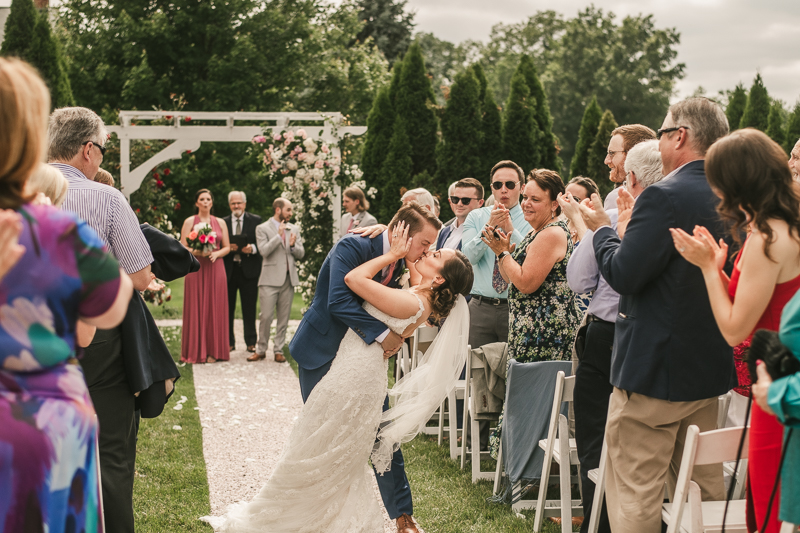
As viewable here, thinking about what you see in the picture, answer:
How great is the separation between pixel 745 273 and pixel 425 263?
166cm

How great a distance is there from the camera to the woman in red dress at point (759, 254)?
87.1 inches

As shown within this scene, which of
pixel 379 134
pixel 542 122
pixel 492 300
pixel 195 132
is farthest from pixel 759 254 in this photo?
pixel 379 134

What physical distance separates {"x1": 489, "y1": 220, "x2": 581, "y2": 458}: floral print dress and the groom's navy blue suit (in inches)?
37.2

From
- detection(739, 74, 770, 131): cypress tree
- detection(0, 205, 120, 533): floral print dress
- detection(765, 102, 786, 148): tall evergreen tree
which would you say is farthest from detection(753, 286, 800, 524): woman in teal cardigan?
detection(739, 74, 770, 131): cypress tree

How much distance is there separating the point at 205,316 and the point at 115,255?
19.5 feet

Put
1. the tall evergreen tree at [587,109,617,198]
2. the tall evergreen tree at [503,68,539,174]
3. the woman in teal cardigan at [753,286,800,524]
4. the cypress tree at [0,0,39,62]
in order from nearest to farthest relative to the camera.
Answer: the woman in teal cardigan at [753,286,800,524] → the cypress tree at [0,0,39,62] → the tall evergreen tree at [503,68,539,174] → the tall evergreen tree at [587,109,617,198]

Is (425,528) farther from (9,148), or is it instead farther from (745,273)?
(9,148)

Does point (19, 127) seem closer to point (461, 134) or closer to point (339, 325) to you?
point (339, 325)

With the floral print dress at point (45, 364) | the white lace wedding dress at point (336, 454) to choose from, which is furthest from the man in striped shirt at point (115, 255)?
the floral print dress at point (45, 364)

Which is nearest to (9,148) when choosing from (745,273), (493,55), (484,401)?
(745,273)

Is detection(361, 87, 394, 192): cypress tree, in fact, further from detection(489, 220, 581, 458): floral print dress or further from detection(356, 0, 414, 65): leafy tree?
detection(356, 0, 414, 65): leafy tree

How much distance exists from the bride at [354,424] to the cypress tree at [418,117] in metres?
10.4

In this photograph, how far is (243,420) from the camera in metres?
6.46

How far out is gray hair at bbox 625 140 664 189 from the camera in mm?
3361
